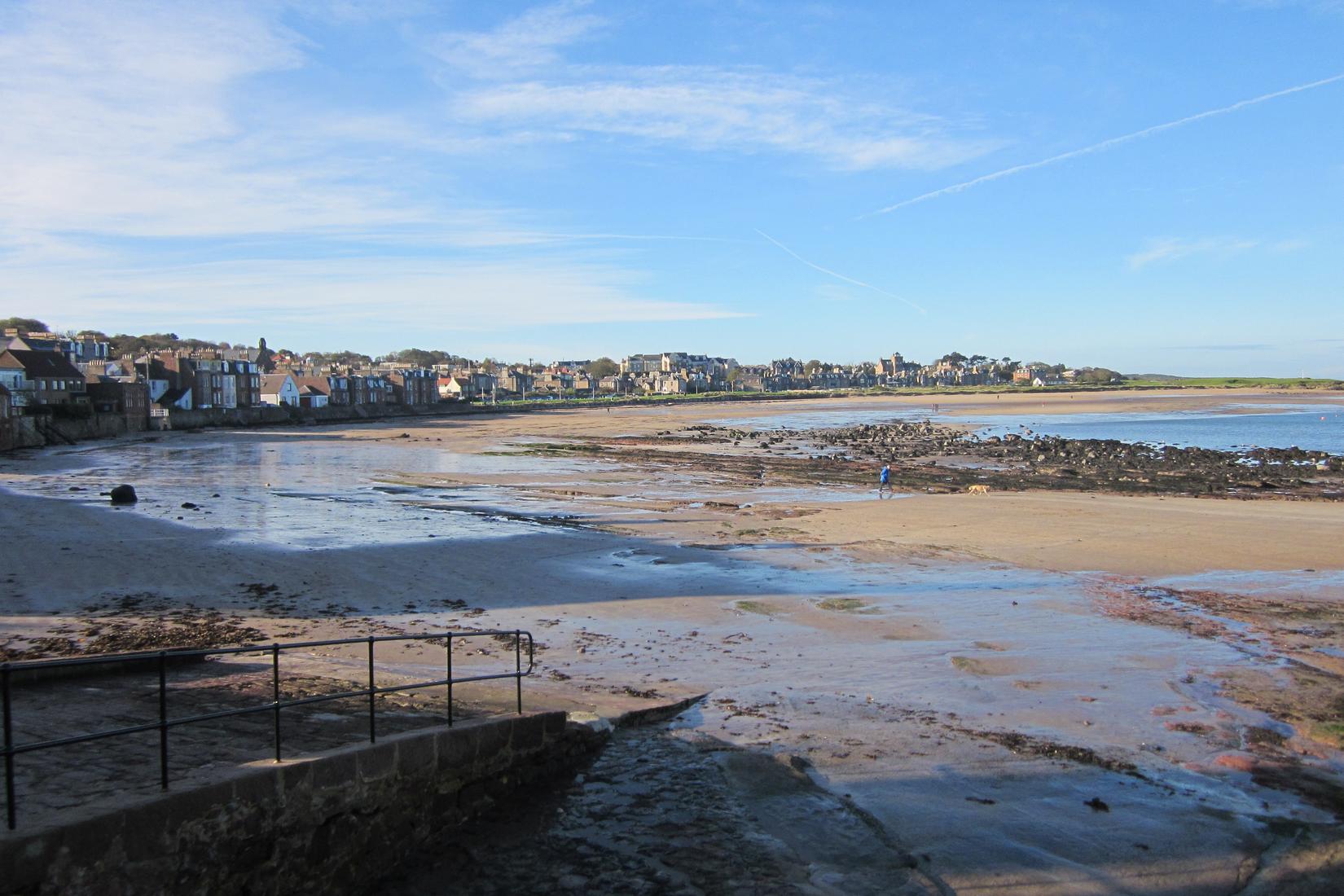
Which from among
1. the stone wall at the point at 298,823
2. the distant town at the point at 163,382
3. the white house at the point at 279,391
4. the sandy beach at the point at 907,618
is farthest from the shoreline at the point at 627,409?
the stone wall at the point at 298,823

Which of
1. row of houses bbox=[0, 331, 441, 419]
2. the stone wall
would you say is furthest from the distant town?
the stone wall

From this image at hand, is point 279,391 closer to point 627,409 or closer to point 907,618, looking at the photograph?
point 627,409

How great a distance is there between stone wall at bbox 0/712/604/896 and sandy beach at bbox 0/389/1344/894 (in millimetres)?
1871

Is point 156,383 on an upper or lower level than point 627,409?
upper

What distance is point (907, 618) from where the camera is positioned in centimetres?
1227

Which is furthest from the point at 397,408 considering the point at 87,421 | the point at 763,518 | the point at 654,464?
the point at 763,518

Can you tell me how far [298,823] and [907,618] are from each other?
887 centimetres

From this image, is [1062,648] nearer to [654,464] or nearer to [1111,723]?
[1111,723]

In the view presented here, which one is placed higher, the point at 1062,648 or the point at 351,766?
the point at 351,766

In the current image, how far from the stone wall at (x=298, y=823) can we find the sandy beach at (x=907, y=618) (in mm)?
1871

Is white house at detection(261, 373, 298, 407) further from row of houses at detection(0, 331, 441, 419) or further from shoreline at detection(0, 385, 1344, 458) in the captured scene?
shoreline at detection(0, 385, 1344, 458)

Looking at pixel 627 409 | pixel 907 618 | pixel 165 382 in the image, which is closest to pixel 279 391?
pixel 165 382

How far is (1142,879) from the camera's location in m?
5.53

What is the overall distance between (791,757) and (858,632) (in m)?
4.43
